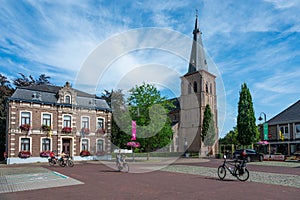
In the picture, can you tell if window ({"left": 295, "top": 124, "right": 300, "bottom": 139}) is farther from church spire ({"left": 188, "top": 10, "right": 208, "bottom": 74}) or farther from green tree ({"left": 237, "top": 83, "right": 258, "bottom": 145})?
church spire ({"left": 188, "top": 10, "right": 208, "bottom": 74})

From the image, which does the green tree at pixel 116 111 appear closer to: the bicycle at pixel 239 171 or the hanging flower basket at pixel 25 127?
the hanging flower basket at pixel 25 127

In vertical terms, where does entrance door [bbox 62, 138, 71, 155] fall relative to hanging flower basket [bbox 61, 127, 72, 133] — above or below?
below

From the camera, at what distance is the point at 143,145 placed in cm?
3112

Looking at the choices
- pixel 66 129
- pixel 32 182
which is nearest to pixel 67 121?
pixel 66 129

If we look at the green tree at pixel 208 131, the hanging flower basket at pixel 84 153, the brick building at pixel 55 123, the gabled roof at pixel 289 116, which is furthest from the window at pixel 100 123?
the gabled roof at pixel 289 116

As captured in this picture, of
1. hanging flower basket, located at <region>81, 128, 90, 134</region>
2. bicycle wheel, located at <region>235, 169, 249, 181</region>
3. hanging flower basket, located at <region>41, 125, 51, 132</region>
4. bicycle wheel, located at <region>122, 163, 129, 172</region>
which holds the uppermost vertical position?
hanging flower basket, located at <region>41, 125, 51, 132</region>

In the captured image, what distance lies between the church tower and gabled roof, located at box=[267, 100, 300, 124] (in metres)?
15.2

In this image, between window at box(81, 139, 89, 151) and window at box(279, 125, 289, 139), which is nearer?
window at box(81, 139, 89, 151)

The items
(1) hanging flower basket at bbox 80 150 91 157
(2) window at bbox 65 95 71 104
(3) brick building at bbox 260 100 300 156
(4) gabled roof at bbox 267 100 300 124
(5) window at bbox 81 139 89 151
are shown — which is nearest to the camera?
Answer: (1) hanging flower basket at bbox 80 150 91 157

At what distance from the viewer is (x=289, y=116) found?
40.7m

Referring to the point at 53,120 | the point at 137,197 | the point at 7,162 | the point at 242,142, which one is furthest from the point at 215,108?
the point at 137,197

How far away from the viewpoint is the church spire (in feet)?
197

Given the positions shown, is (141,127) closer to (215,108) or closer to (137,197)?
(137,197)

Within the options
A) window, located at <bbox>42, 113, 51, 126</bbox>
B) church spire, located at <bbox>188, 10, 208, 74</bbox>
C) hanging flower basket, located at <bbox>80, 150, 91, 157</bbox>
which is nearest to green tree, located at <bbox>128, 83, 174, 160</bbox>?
hanging flower basket, located at <bbox>80, 150, 91, 157</bbox>
